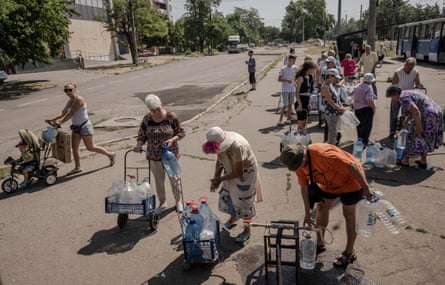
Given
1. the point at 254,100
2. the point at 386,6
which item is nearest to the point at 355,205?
the point at 254,100

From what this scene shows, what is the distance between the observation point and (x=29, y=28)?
794 inches

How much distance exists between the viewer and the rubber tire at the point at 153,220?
197 inches

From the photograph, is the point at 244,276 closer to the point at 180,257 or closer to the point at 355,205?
the point at 180,257

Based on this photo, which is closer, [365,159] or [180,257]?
[180,257]

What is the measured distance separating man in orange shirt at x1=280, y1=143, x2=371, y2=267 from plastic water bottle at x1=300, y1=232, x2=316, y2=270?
0.26 metres

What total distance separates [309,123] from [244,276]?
23.3 feet

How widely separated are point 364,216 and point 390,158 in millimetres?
3234

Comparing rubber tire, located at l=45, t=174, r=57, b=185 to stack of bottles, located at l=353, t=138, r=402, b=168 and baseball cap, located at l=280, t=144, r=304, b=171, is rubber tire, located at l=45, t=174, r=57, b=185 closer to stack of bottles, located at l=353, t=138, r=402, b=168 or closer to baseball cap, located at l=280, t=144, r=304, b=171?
baseball cap, located at l=280, t=144, r=304, b=171

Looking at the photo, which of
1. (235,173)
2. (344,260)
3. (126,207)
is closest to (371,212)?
(344,260)

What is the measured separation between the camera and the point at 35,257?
4.68 m

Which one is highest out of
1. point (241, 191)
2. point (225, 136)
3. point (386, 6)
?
point (386, 6)

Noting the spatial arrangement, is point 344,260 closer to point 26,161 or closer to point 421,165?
point 421,165

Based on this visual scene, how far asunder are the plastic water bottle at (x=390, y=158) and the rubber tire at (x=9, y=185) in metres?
6.89

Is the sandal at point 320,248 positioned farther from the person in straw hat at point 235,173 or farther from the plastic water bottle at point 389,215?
the person in straw hat at point 235,173
